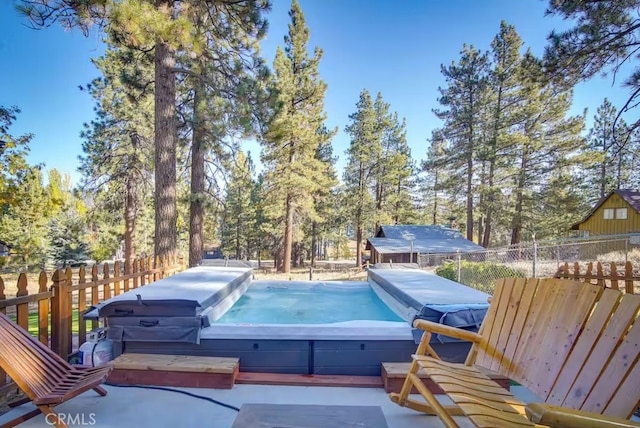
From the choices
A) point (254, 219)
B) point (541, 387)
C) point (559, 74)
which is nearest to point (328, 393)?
point (541, 387)

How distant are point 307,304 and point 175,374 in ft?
9.09

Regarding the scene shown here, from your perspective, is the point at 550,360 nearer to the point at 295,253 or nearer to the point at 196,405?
the point at 196,405

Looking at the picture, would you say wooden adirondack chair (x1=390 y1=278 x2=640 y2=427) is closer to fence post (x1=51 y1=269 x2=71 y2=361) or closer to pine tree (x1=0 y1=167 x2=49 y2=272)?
fence post (x1=51 y1=269 x2=71 y2=361)

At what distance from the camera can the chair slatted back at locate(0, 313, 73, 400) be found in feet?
6.15

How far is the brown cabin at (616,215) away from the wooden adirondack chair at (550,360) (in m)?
18.7

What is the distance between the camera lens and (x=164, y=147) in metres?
5.45

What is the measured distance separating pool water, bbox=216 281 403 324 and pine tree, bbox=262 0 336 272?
27.6ft

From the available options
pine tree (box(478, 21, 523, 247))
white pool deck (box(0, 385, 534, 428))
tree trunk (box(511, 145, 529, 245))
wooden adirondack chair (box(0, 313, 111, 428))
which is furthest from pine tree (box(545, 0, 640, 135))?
tree trunk (box(511, 145, 529, 245))

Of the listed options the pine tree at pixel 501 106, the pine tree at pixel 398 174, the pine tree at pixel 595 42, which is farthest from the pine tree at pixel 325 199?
the pine tree at pixel 595 42

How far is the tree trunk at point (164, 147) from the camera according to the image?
5.39 m

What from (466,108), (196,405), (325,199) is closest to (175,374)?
(196,405)

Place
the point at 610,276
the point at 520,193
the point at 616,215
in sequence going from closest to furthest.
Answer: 1. the point at 610,276
2. the point at 616,215
3. the point at 520,193

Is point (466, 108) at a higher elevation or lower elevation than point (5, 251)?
higher

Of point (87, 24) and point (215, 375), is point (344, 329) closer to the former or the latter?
point (215, 375)
